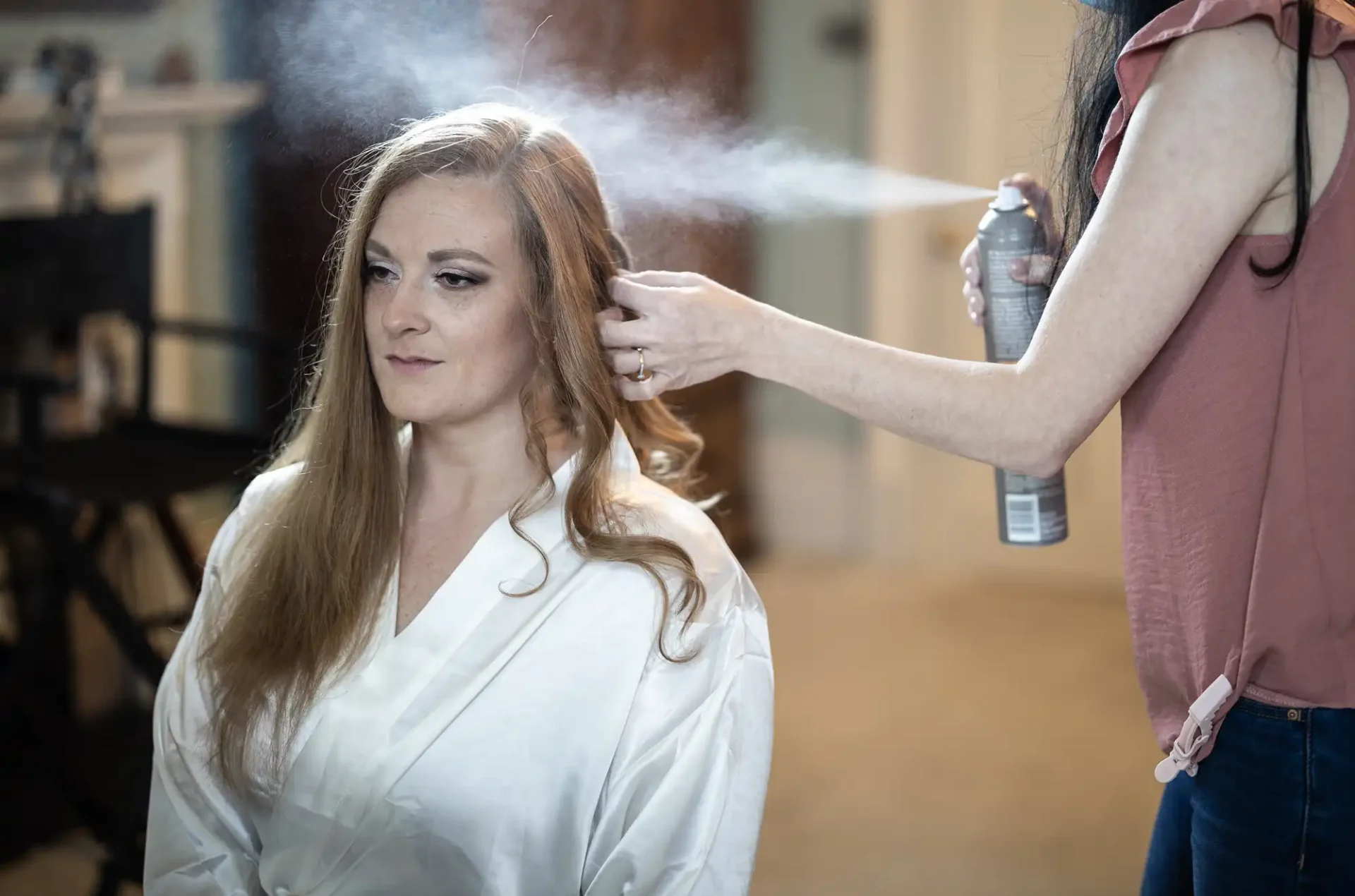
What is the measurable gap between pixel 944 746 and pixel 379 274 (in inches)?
70.4

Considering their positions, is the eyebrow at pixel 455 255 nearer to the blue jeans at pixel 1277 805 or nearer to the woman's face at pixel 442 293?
the woman's face at pixel 442 293

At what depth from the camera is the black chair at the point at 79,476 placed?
1.70m

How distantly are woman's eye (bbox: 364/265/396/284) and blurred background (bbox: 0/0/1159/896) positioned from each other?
10 centimetres

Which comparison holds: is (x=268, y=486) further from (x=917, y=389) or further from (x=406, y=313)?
(x=917, y=389)

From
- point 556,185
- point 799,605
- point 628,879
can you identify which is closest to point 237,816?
point 628,879

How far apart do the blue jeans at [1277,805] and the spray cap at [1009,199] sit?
0.48m

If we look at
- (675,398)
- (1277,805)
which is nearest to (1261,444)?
(1277,805)

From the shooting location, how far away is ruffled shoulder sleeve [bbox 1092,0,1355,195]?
90cm

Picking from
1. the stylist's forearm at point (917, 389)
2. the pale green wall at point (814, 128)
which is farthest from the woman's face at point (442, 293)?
the pale green wall at point (814, 128)

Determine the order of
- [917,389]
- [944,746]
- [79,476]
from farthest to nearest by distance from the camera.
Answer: [944,746] → [79,476] → [917,389]

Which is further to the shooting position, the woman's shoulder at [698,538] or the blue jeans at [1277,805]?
the woman's shoulder at [698,538]

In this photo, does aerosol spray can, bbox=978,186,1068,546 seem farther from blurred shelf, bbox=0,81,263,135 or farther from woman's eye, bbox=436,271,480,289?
blurred shelf, bbox=0,81,263,135

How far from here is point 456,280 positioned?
1194 mm

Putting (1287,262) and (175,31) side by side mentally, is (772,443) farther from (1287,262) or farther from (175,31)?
(1287,262)
